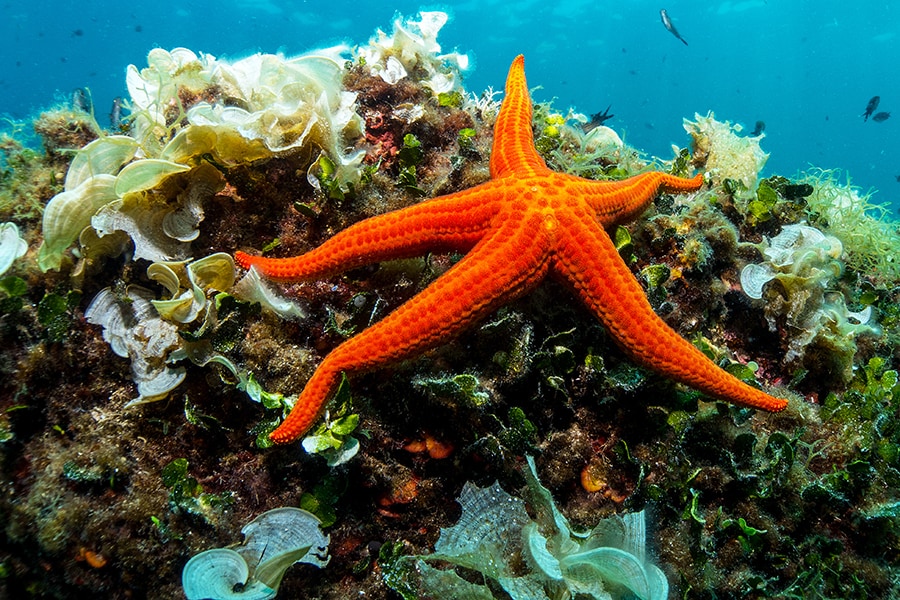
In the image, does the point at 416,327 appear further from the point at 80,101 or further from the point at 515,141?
the point at 80,101

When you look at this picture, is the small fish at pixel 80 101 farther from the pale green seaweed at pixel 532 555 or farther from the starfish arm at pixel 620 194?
the pale green seaweed at pixel 532 555

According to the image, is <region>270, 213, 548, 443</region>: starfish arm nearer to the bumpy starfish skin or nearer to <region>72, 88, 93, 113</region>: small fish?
the bumpy starfish skin

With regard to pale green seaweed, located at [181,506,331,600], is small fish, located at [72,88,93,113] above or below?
above

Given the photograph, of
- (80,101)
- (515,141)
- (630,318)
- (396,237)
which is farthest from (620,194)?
(80,101)

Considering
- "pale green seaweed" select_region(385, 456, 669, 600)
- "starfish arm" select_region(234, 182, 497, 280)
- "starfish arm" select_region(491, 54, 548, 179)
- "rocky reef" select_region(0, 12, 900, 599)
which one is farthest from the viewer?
"starfish arm" select_region(491, 54, 548, 179)

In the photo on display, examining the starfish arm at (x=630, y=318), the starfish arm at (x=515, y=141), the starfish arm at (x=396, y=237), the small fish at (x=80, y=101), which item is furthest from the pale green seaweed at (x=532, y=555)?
the small fish at (x=80, y=101)

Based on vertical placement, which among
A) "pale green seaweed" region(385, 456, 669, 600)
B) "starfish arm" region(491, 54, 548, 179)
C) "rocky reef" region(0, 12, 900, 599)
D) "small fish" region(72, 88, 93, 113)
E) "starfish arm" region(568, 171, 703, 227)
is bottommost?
"pale green seaweed" region(385, 456, 669, 600)

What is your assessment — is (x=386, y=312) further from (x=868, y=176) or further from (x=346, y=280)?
(x=868, y=176)

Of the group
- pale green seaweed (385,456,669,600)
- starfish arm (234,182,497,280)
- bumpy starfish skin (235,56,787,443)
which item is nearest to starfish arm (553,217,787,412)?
bumpy starfish skin (235,56,787,443)
